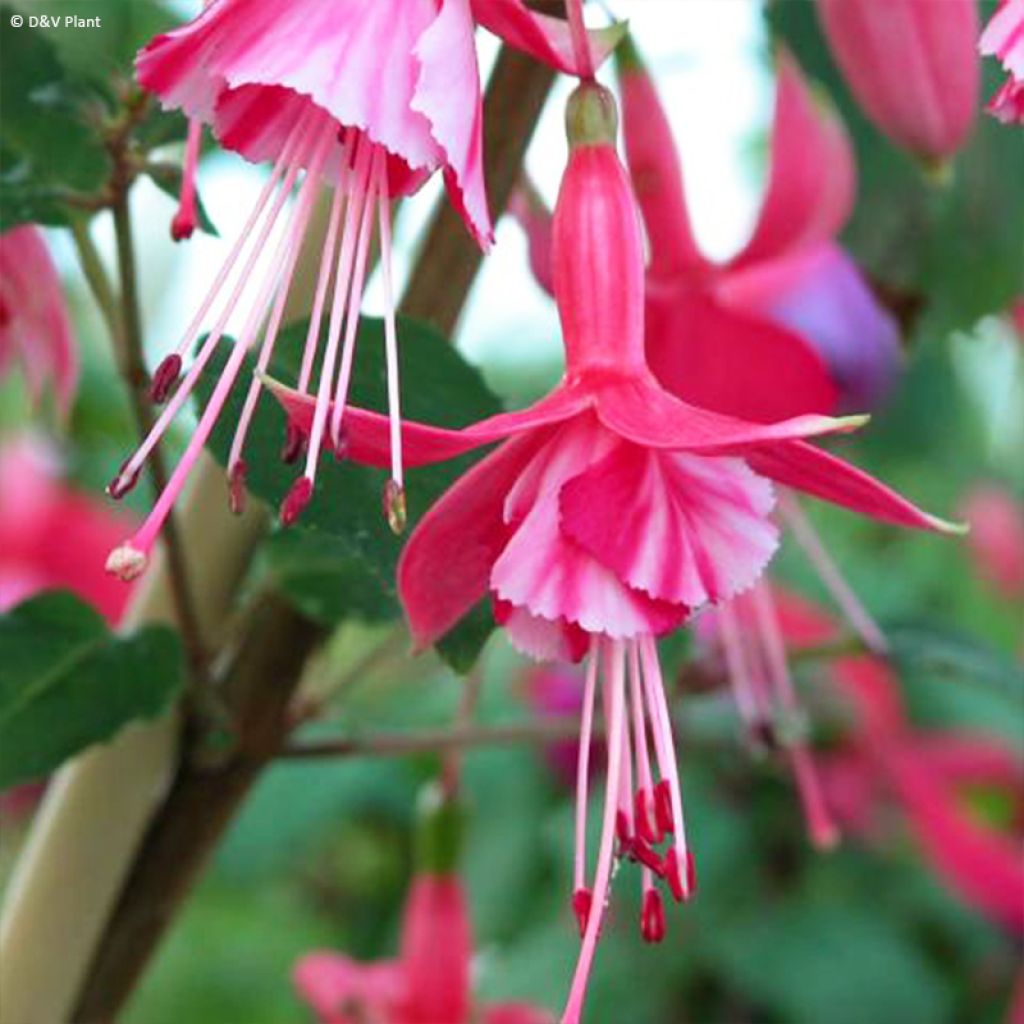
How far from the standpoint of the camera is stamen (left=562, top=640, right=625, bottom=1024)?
17.7 inches

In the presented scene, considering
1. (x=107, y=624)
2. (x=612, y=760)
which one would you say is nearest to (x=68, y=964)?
(x=107, y=624)

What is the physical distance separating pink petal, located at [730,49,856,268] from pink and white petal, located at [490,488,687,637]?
10.1 inches

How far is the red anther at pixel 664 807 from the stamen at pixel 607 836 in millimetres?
11

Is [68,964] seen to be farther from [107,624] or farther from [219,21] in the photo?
[219,21]

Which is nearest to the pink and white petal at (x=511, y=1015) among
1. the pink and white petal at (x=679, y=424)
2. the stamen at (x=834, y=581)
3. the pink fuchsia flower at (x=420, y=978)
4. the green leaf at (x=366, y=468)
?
the pink fuchsia flower at (x=420, y=978)

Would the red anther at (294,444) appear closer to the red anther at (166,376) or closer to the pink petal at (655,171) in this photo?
the red anther at (166,376)

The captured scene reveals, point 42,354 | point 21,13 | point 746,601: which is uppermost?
point 21,13

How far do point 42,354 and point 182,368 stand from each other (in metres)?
0.22

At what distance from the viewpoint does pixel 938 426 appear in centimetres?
140

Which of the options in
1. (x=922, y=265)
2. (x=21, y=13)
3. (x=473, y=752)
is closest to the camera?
(x=21, y=13)

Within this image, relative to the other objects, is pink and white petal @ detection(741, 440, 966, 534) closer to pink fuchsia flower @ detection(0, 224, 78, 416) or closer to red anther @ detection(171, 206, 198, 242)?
red anther @ detection(171, 206, 198, 242)

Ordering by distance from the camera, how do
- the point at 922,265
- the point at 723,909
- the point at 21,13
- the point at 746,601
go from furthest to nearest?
the point at 723,909 → the point at 922,265 → the point at 746,601 → the point at 21,13

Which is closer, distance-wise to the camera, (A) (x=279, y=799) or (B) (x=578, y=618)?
(B) (x=578, y=618)

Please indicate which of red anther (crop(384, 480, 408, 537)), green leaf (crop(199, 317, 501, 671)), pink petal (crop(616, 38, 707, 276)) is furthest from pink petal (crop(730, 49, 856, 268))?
red anther (crop(384, 480, 408, 537))
